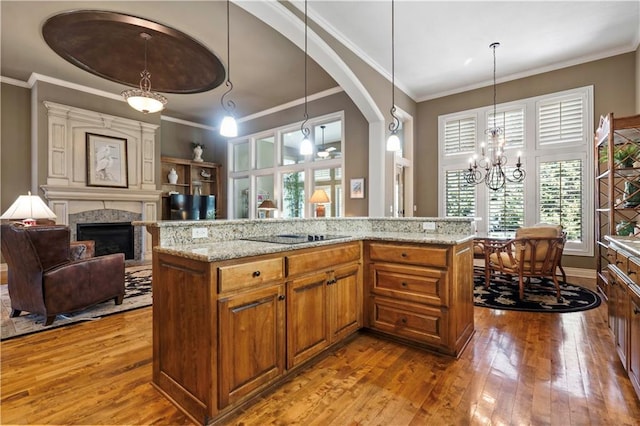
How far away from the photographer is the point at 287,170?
715 centimetres

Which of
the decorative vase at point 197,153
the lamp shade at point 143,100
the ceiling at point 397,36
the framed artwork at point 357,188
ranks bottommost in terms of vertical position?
the framed artwork at point 357,188

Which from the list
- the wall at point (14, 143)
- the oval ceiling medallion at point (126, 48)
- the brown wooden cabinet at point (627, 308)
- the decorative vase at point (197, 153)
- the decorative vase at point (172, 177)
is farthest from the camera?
the decorative vase at point (197, 153)

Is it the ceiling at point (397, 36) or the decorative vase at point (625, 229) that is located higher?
the ceiling at point (397, 36)

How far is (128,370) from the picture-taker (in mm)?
2221

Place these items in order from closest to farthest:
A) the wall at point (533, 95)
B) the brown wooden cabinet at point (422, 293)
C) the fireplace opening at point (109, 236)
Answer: the brown wooden cabinet at point (422, 293) → the wall at point (533, 95) → the fireplace opening at point (109, 236)

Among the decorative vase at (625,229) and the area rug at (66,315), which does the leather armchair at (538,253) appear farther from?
the area rug at (66,315)

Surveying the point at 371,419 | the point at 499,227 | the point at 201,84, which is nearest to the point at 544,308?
the point at 499,227

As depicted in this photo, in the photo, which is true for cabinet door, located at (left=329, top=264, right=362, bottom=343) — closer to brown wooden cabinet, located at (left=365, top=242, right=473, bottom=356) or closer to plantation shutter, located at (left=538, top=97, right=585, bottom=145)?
brown wooden cabinet, located at (left=365, top=242, right=473, bottom=356)

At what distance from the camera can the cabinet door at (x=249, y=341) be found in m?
1.65

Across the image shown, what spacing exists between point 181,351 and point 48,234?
2361mm

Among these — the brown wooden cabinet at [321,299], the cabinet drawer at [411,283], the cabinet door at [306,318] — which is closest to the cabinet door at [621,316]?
the cabinet drawer at [411,283]

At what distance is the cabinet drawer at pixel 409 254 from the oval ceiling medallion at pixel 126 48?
353 cm

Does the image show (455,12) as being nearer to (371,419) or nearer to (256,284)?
(256,284)

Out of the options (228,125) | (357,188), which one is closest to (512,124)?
(357,188)
